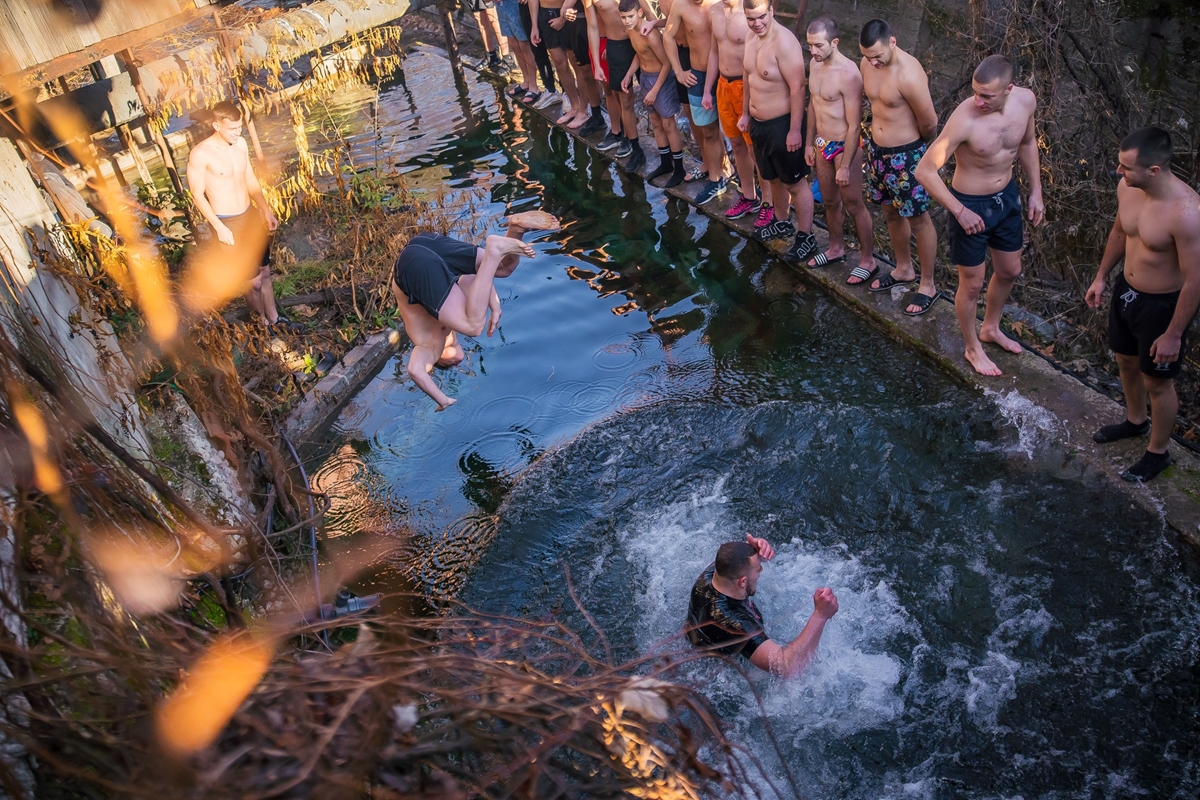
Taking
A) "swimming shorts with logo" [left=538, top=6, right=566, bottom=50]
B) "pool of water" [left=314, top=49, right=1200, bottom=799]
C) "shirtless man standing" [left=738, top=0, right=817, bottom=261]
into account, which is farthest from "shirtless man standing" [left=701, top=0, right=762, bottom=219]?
"swimming shorts with logo" [left=538, top=6, right=566, bottom=50]

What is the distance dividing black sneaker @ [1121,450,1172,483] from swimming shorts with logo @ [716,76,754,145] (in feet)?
14.6

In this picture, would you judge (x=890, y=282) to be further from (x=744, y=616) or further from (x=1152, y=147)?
(x=744, y=616)

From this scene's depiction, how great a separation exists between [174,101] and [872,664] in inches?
375

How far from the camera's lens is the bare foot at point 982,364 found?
20.3ft

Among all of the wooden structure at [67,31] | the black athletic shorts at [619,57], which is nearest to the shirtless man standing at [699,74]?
the black athletic shorts at [619,57]

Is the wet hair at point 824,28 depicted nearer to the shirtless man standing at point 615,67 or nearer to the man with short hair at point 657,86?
the man with short hair at point 657,86

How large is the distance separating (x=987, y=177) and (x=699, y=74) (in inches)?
157

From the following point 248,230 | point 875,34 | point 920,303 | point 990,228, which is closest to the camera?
point 990,228

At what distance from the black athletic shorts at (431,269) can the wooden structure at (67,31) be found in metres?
3.78

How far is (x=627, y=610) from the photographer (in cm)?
526

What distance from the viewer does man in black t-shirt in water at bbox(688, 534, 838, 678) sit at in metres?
4.52

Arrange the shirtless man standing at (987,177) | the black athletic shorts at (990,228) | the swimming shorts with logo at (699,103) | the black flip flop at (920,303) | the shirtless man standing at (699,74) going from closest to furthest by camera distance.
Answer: the shirtless man standing at (987,177) → the black athletic shorts at (990,228) → the black flip flop at (920,303) → the shirtless man standing at (699,74) → the swimming shorts with logo at (699,103)

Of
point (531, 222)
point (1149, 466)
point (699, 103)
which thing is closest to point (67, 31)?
point (531, 222)

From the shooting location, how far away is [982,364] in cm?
624
